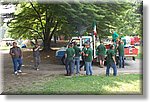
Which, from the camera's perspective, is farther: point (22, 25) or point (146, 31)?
point (22, 25)

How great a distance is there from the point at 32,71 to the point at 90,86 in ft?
3.01

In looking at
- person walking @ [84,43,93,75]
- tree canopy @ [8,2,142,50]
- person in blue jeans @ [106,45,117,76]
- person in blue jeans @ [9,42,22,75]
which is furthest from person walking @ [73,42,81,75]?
person in blue jeans @ [9,42,22,75]

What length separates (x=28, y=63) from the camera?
4.43 m

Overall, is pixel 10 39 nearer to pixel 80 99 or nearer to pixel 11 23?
pixel 11 23

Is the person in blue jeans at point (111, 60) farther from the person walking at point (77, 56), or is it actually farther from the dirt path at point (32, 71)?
the person walking at point (77, 56)

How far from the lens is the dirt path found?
14.5 ft

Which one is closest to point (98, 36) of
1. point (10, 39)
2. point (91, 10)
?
point (91, 10)

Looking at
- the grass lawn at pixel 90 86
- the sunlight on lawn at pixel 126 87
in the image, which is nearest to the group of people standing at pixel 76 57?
the grass lawn at pixel 90 86

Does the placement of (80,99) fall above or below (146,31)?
below

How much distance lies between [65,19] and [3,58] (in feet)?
3.64

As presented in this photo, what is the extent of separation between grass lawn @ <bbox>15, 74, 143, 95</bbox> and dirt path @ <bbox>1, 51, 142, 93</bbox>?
79mm

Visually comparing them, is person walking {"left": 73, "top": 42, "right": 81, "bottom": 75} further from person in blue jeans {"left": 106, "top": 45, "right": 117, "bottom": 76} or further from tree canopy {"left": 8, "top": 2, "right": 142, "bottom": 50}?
person in blue jeans {"left": 106, "top": 45, "right": 117, "bottom": 76}

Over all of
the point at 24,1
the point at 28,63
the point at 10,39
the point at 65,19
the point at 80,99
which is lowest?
the point at 80,99

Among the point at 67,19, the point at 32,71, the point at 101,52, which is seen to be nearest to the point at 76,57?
the point at 101,52
